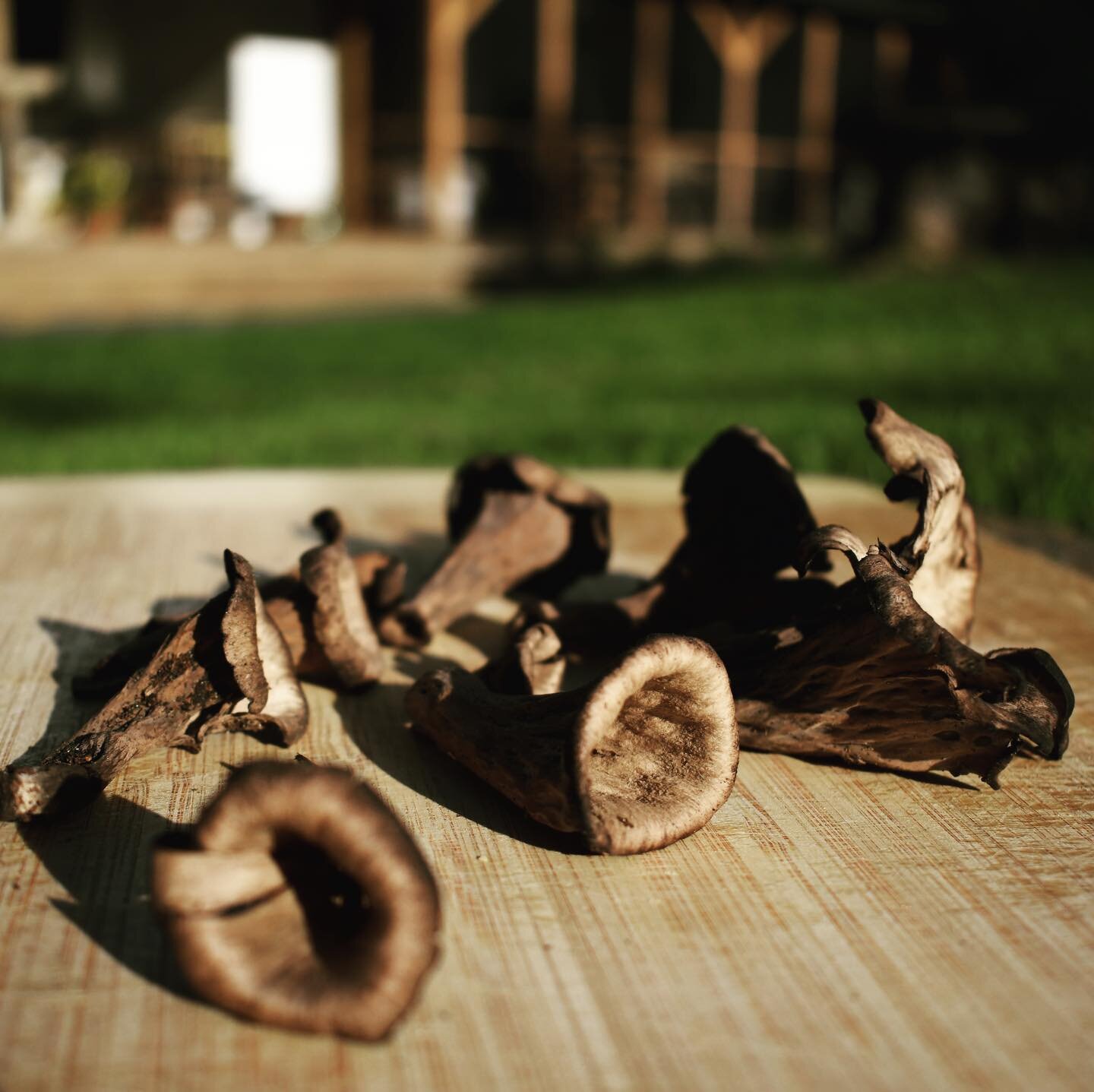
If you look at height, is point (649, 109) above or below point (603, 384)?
above

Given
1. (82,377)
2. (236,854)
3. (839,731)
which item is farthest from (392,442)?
(236,854)

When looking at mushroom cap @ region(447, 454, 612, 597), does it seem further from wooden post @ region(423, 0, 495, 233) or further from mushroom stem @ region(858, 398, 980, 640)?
wooden post @ region(423, 0, 495, 233)

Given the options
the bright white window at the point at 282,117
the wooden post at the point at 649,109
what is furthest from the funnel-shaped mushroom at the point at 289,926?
the bright white window at the point at 282,117

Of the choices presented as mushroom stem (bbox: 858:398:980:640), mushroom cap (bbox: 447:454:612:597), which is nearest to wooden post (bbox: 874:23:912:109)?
mushroom cap (bbox: 447:454:612:597)

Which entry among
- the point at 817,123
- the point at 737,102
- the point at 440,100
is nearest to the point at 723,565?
the point at 440,100

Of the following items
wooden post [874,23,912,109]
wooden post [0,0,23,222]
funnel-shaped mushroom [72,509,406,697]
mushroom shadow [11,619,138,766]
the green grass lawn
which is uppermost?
wooden post [874,23,912,109]

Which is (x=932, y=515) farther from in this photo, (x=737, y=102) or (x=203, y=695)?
(x=737, y=102)

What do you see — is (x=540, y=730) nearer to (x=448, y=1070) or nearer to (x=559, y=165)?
(x=448, y=1070)
